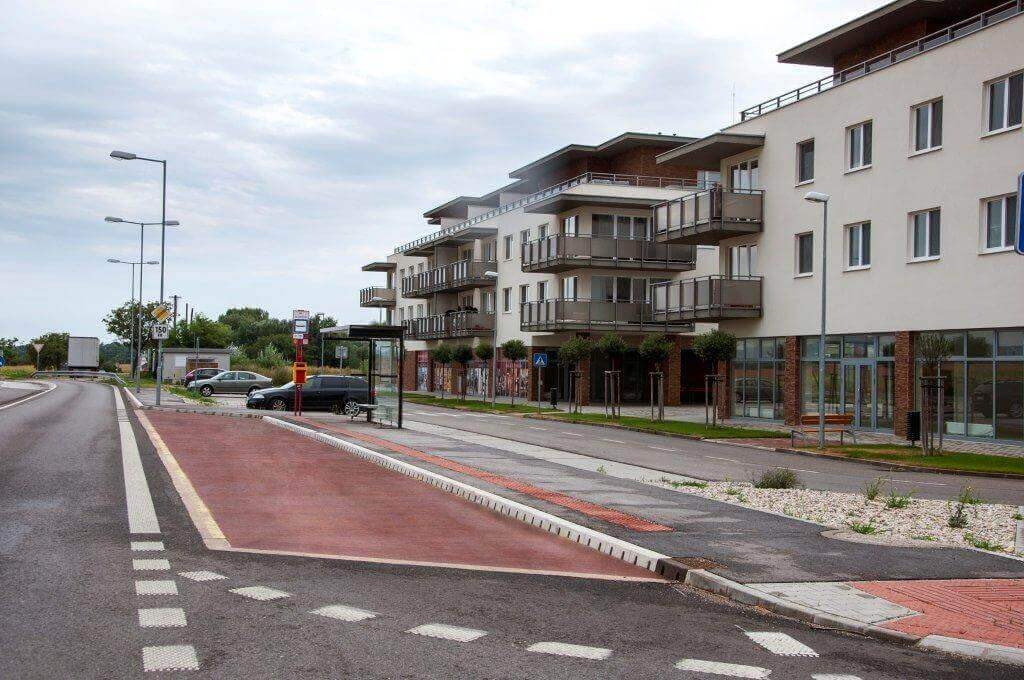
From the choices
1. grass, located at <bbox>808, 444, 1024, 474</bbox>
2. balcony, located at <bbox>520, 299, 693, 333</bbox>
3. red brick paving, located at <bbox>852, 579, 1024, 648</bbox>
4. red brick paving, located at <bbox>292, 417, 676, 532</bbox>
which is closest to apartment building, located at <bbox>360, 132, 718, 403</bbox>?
balcony, located at <bbox>520, 299, 693, 333</bbox>

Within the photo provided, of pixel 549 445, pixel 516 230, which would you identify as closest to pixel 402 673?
pixel 549 445

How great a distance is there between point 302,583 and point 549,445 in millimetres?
16855

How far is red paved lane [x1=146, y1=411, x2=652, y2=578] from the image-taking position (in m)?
9.38

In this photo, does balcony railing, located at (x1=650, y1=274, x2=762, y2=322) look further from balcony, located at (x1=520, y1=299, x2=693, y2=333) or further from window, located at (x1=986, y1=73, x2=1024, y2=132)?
balcony, located at (x1=520, y1=299, x2=693, y2=333)

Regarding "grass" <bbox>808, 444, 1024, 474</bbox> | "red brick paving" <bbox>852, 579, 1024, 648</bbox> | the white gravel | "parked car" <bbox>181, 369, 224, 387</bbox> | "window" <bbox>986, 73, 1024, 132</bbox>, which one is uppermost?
"window" <bbox>986, 73, 1024, 132</bbox>

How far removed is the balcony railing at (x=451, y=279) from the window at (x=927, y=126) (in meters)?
35.1

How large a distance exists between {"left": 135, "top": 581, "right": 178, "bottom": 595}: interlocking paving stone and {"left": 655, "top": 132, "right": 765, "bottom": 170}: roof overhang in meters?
31.0

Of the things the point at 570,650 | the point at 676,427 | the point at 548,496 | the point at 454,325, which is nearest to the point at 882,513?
the point at 548,496

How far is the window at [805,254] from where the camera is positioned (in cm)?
3391

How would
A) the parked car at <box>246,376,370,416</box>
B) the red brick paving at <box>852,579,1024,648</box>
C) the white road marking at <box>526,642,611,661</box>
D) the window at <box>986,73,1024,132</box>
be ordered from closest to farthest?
1. the white road marking at <box>526,642,611,661</box>
2. the red brick paving at <box>852,579,1024,648</box>
3. the window at <box>986,73,1024,132</box>
4. the parked car at <box>246,376,370,416</box>

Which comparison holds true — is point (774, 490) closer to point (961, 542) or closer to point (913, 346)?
point (961, 542)

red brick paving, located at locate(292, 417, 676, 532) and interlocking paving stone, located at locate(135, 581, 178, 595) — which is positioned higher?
interlocking paving stone, located at locate(135, 581, 178, 595)

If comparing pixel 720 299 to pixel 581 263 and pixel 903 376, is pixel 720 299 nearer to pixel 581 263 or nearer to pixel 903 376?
pixel 903 376

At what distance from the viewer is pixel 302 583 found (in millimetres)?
7797
